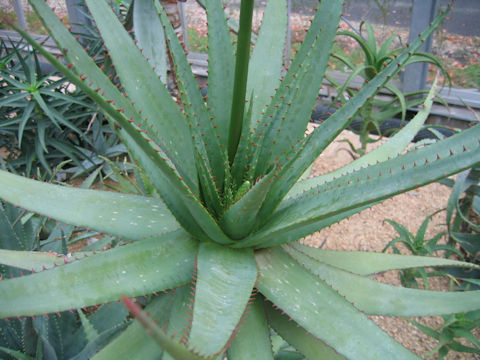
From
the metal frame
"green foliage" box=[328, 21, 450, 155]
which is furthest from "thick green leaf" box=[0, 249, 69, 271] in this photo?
the metal frame

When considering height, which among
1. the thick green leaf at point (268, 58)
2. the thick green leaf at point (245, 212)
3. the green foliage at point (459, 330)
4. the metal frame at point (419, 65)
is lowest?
the green foliage at point (459, 330)

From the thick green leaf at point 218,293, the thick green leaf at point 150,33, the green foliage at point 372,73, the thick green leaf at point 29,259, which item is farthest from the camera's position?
the green foliage at point 372,73

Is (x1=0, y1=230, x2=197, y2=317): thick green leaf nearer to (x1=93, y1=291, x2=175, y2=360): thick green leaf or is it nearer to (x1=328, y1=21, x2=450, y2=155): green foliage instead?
(x1=93, y1=291, x2=175, y2=360): thick green leaf

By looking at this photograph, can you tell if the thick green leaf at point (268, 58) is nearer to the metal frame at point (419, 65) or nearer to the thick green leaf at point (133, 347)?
the thick green leaf at point (133, 347)

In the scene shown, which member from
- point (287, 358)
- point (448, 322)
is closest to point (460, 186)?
point (448, 322)

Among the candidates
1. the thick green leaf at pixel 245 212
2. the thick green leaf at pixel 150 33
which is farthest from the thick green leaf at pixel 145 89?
the thick green leaf at pixel 150 33

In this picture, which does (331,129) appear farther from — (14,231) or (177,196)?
(14,231)

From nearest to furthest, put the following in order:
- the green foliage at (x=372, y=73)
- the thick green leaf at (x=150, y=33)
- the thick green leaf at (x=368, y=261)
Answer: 1. the thick green leaf at (x=368, y=261)
2. the thick green leaf at (x=150, y=33)
3. the green foliage at (x=372, y=73)

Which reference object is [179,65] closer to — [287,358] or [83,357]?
[83,357]
